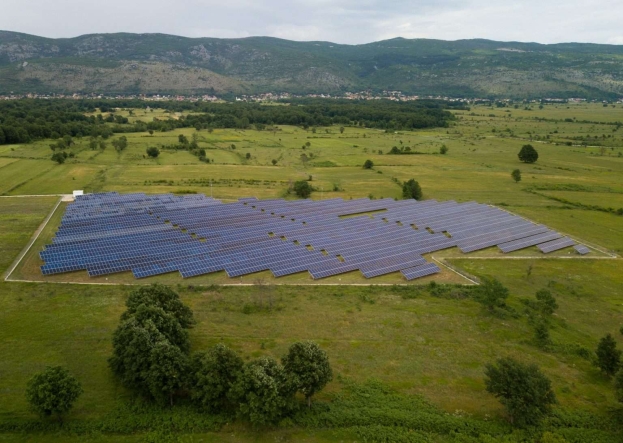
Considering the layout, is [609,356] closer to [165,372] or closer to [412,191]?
[165,372]

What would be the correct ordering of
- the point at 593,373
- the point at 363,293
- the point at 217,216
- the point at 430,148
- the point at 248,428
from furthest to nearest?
the point at 430,148
the point at 217,216
the point at 363,293
the point at 593,373
the point at 248,428

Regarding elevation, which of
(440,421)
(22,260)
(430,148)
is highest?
(430,148)

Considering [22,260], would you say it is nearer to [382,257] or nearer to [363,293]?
[363,293]

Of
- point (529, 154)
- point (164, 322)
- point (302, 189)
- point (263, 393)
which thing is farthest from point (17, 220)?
point (529, 154)

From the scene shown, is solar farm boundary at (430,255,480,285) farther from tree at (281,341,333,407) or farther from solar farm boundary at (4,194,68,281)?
solar farm boundary at (4,194,68,281)

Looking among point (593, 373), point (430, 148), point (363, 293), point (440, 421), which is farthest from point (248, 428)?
point (430, 148)

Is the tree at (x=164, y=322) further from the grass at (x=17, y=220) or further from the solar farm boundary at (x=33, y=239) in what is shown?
the grass at (x=17, y=220)

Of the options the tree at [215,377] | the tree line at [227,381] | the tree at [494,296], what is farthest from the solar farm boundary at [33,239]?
the tree at [494,296]

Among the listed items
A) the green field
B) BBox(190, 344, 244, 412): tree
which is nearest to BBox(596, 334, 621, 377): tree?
the green field
